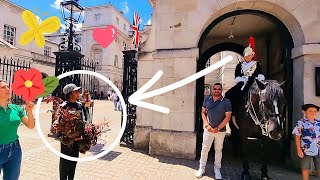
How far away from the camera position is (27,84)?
3080 mm

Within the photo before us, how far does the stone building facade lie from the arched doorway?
4 centimetres

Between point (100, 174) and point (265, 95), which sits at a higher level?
point (265, 95)

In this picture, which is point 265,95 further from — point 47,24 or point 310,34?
point 47,24

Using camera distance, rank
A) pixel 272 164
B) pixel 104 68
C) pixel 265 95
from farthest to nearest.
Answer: pixel 104 68, pixel 272 164, pixel 265 95

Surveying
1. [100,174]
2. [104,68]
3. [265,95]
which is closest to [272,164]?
[265,95]

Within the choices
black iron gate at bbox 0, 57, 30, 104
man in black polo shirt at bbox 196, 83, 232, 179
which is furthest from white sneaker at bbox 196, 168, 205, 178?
black iron gate at bbox 0, 57, 30, 104

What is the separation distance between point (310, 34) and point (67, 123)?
603 cm

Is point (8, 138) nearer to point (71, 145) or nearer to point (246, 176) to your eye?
point (71, 145)

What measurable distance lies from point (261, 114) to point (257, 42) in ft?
22.6

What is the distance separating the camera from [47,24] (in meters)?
3.41

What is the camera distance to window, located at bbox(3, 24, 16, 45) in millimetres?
23672

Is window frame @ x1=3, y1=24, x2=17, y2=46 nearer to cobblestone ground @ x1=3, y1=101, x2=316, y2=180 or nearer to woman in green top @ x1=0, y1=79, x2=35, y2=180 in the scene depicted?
cobblestone ground @ x1=3, y1=101, x2=316, y2=180

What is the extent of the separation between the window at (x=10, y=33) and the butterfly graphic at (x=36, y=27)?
25.6 m

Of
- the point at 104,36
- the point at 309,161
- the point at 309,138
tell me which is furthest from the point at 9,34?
the point at 309,161
